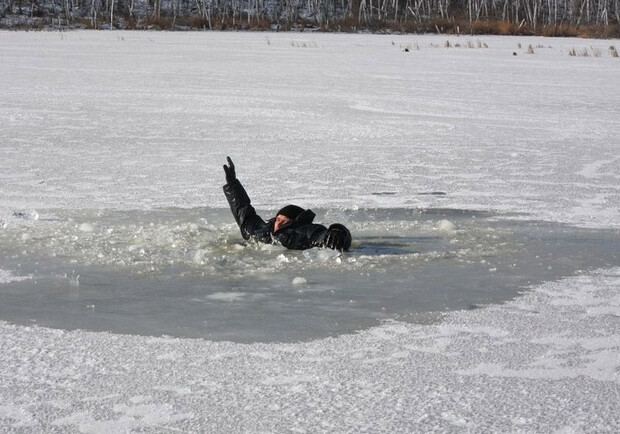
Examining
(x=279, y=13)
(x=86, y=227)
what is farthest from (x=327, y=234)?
(x=279, y=13)

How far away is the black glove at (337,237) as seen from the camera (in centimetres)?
530

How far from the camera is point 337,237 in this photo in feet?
17.4

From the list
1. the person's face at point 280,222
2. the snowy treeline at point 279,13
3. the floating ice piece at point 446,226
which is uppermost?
the snowy treeline at point 279,13

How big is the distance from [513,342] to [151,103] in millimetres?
11184

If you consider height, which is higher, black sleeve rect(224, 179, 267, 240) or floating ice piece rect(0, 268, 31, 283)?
black sleeve rect(224, 179, 267, 240)

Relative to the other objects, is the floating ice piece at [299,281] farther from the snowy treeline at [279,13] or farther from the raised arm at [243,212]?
the snowy treeline at [279,13]

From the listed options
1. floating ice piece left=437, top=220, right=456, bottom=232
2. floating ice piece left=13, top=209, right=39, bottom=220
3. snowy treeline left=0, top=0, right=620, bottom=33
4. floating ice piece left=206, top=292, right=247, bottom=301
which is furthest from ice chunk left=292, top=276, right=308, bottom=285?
snowy treeline left=0, top=0, right=620, bottom=33

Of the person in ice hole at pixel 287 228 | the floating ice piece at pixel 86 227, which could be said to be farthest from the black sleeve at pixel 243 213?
the floating ice piece at pixel 86 227

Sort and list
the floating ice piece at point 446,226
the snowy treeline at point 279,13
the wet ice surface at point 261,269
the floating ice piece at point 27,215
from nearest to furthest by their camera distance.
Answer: the wet ice surface at point 261,269 → the floating ice piece at point 446,226 → the floating ice piece at point 27,215 → the snowy treeline at point 279,13

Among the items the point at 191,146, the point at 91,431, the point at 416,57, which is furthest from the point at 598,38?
the point at 91,431

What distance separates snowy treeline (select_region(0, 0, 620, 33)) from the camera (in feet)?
173

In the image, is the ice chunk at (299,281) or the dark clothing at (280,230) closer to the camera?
the ice chunk at (299,281)

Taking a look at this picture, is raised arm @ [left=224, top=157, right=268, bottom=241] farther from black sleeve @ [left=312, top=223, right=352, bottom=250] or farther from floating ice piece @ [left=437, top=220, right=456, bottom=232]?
floating ice piece @ [left=437, top=220, right=456, bottom=232]

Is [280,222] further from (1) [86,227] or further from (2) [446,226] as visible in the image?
(1) [86,227]
